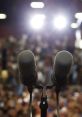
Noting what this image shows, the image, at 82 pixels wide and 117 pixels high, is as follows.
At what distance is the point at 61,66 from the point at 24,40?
9.22 m

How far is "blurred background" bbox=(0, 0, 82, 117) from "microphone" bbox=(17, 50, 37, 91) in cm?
506

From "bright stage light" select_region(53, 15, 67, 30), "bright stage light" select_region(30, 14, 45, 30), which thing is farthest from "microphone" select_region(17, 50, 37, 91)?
"bright stage light" select_region(30, 14, 45, 30)

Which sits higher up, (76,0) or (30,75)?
(76,0)

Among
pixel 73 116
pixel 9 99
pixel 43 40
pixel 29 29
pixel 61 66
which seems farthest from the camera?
pixel 29 29

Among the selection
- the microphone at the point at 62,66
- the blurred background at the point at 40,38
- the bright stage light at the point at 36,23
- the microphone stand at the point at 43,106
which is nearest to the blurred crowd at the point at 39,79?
the blurred background at the point at 40,38

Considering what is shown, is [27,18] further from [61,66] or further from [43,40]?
[61,66]

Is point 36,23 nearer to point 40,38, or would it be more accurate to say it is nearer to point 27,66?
point 40,38

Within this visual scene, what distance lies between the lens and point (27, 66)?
6.71ft

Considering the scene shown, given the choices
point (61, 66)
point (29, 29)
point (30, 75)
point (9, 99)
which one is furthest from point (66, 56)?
point (29, 29)

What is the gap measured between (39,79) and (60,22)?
5.18 m

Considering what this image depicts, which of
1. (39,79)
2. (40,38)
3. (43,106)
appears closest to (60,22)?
(40,38)

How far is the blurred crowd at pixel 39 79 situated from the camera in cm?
616

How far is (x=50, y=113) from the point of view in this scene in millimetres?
5828

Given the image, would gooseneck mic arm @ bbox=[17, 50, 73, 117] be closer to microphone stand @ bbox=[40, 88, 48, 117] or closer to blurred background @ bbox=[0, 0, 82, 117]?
microphone stand @ bbox=[40, 88, 48, 117]
